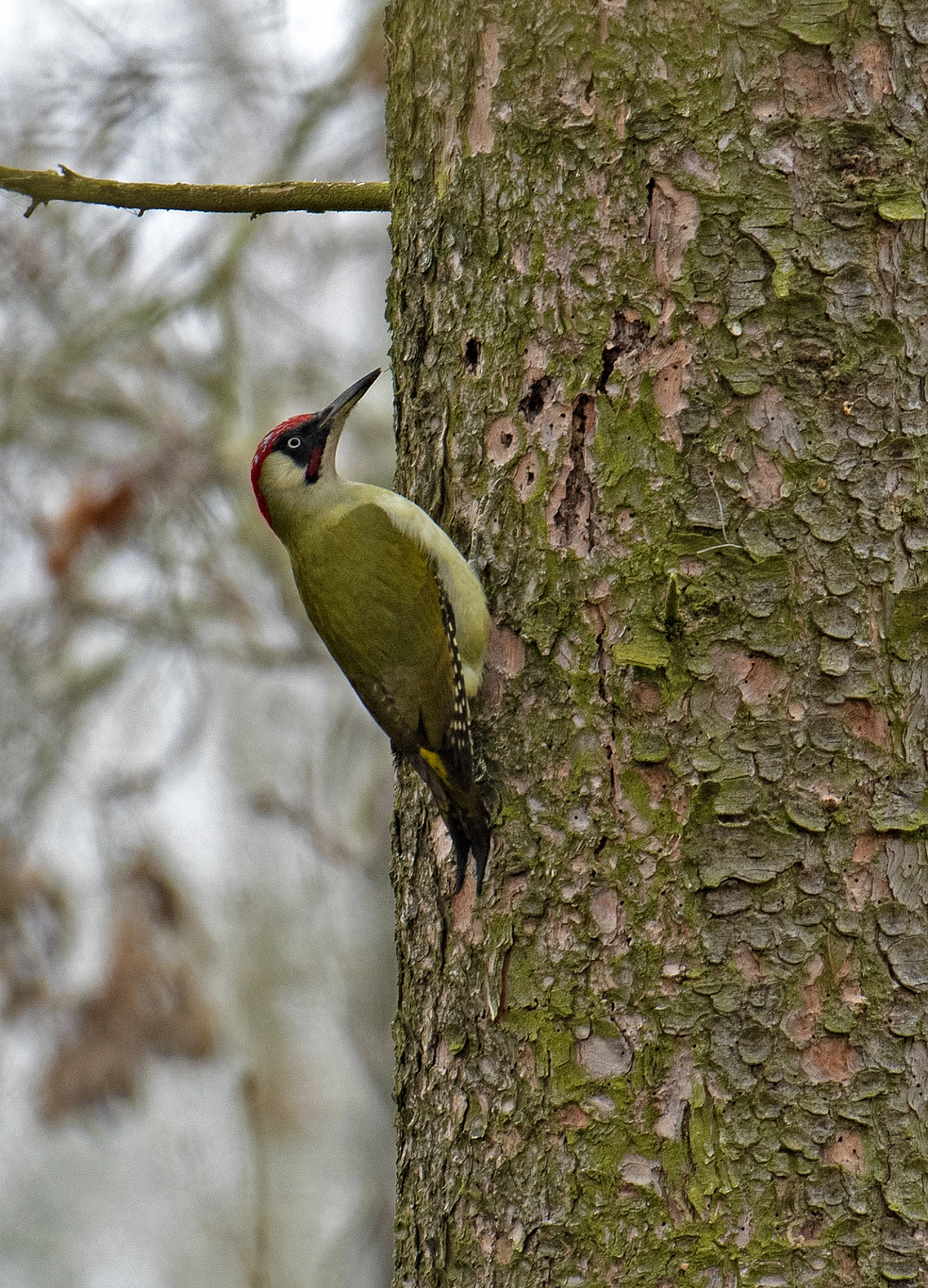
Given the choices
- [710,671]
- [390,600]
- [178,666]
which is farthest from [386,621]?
[178,666]

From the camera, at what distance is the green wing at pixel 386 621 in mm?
3061

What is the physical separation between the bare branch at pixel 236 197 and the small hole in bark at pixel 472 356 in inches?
20.4

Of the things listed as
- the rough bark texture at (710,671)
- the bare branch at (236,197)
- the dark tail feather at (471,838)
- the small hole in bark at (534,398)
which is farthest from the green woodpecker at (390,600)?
A: the bare branch at (236,197)

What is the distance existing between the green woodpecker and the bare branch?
0.62 meters

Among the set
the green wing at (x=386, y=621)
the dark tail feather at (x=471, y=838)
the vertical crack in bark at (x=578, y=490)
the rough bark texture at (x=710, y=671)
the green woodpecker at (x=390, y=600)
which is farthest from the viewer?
the green wing at (x=386, y=621)

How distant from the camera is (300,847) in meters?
10.7

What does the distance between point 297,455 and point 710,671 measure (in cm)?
196

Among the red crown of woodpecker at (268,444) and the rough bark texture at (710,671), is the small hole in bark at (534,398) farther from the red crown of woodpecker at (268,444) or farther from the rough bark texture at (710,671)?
the red crown of woodpecker at (268,444)

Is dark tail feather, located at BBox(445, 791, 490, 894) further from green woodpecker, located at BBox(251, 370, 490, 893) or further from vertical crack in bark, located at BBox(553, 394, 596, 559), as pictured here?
vertical crack in bark, located at BBox(553, 394, 596, 559)

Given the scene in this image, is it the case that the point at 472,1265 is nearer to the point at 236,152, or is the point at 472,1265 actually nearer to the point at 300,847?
the point at 236,152

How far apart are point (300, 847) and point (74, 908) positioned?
4644 mm

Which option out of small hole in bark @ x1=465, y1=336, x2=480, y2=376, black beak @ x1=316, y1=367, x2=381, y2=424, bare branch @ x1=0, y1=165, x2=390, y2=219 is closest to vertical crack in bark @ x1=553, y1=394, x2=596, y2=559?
small hole in bark @ x1=465, y1=336, x2=480, y2=376

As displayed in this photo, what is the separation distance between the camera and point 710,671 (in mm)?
2205

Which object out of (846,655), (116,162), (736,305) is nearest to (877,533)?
(846,655)
